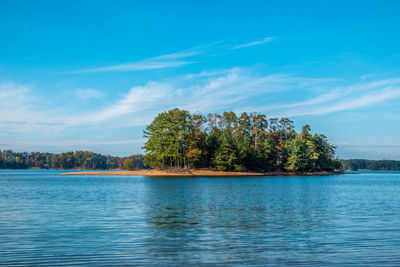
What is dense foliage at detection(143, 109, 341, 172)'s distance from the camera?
348ft

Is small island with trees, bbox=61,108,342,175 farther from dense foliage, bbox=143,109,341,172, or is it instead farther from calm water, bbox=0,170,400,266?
calm water, bbox=0,170,400,266

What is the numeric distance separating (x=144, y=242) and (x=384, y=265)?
8540 millimetres

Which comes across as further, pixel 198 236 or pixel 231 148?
pixel 231 148

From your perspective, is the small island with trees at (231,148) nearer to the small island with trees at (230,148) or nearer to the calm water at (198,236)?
the small island with trees at (230,148)

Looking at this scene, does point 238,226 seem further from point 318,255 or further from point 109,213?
point 109,213

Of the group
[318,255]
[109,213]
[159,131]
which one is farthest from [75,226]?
[159,131]

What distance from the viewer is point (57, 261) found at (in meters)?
12.0

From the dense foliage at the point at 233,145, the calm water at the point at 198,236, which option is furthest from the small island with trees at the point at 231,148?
the calm water at the point at 198,236

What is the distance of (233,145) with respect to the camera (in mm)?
113812

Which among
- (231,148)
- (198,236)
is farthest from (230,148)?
(198,236)

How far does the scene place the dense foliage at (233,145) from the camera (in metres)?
106

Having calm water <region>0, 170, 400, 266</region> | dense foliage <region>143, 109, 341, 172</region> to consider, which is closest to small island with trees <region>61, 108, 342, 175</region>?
dense foliage <region>143, 109, 341, 172</region>

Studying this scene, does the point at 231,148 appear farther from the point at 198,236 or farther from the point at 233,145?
the point at 198,236

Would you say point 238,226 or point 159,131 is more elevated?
point 159,131
